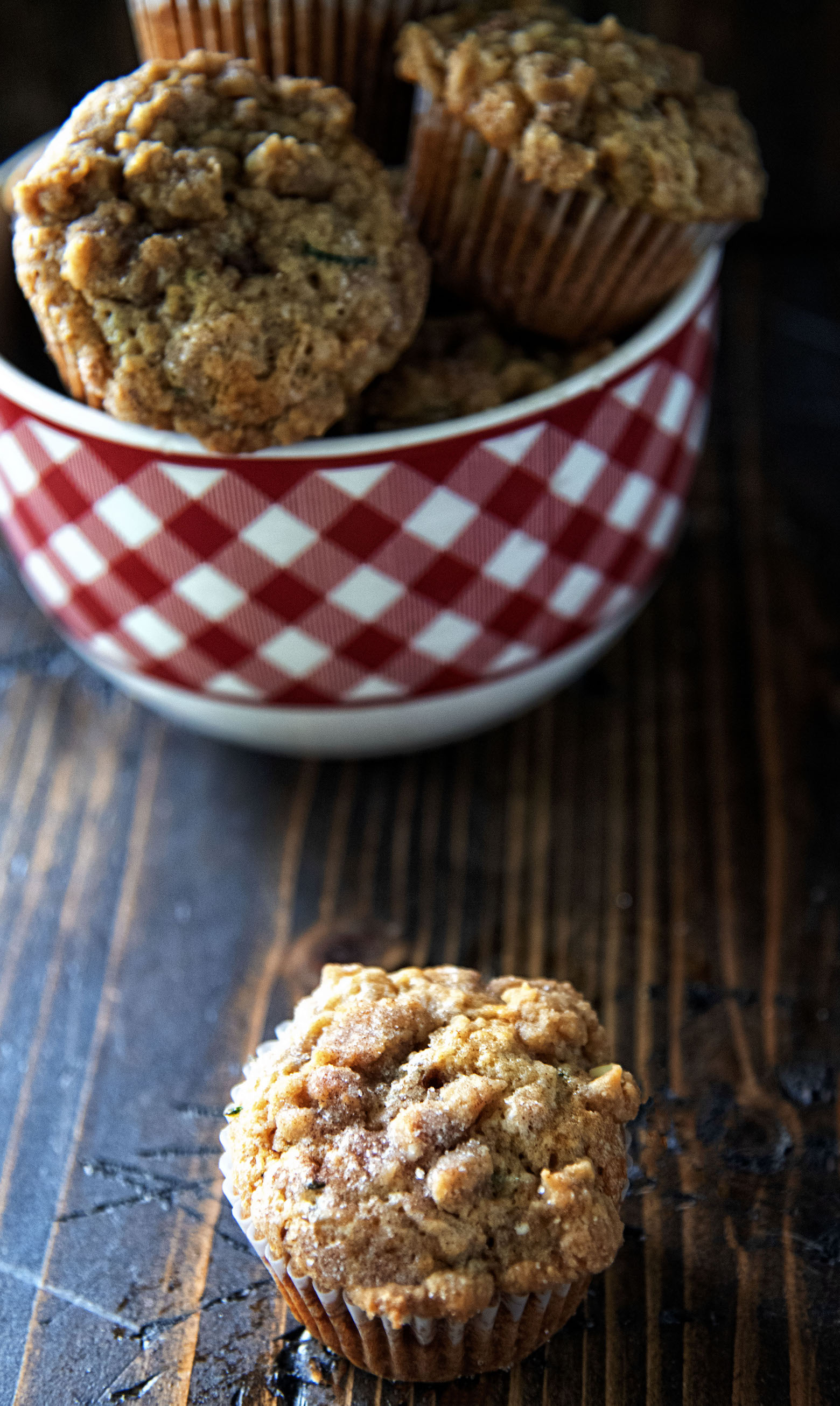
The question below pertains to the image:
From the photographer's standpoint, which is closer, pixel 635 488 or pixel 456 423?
pixel 456 423

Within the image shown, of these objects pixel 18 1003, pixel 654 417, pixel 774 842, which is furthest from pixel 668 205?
pixel 18 1003

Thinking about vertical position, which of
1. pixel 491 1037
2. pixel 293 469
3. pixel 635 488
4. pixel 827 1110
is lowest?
pixel 827 1110

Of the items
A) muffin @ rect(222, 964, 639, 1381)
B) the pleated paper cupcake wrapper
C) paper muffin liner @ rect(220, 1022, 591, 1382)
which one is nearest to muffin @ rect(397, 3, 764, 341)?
the pleated paper cupcake wrapper

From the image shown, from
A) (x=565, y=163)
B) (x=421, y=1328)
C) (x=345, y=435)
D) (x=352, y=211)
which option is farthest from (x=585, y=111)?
(x=421, y=1328)

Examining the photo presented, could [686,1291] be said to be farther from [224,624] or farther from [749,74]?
[749,74]

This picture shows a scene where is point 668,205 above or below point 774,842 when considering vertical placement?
above

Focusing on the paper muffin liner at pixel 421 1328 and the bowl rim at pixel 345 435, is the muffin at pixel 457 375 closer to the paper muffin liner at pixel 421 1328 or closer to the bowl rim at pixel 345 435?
the bowl rim at pixel 345 435
